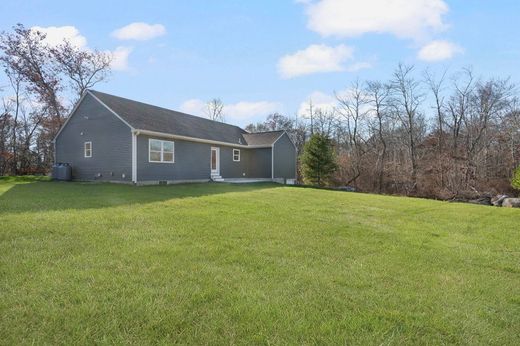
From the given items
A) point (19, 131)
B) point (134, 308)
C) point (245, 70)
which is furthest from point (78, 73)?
point (134, 308)

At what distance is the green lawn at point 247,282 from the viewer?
238cm

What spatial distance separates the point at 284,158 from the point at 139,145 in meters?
11.6

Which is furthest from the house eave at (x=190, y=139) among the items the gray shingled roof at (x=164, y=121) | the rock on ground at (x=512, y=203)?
the rock on ground at (x=512, y=203)

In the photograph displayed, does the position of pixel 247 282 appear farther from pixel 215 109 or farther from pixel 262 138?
pixel 215 109

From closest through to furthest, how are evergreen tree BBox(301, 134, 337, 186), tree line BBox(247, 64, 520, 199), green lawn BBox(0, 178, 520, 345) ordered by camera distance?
green lawn BBox(0, 178, 520, 345), tree line BBox(247, 64, 520, 199), evergreen tree BBox(301, 134, 337, 186)

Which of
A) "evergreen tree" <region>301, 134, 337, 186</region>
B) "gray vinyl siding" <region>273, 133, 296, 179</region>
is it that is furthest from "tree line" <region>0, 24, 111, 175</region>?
"evergreen tree" <region>301, 134, 337, 186</region>

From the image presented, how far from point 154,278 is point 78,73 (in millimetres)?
27424

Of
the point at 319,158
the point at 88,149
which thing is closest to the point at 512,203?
the point at 319,158

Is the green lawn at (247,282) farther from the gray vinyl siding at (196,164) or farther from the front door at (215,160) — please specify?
the front door at (215,160)

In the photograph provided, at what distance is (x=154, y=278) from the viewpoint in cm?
324

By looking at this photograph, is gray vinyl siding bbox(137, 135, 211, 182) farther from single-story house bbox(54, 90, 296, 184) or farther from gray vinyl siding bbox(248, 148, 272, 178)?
gray vinyl siding bbox(248, 148, 272, 178)

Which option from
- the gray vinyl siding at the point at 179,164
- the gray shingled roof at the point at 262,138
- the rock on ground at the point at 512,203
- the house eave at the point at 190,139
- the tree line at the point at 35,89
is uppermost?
the tree line at the point at 35,89

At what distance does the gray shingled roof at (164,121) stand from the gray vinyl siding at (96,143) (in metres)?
0.51

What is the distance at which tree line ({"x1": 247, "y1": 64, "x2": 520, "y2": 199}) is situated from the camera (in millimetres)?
20266
